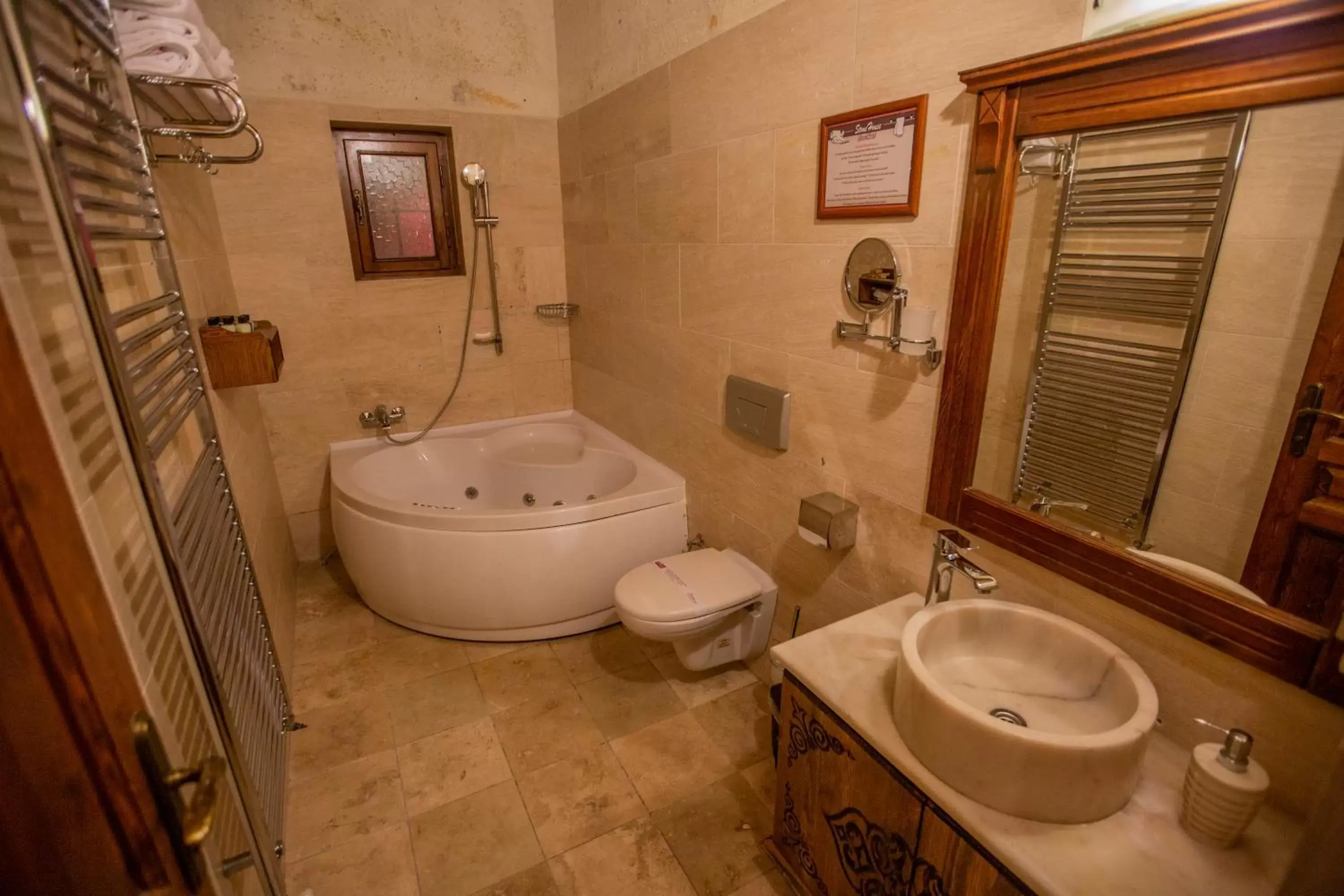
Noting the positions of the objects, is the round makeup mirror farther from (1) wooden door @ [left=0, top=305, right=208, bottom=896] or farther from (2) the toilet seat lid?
(1) wooden door @ [left=0, top=305, right=208, bottom=896]

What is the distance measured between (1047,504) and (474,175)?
2650mm

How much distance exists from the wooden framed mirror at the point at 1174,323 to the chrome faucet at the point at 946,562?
58mm

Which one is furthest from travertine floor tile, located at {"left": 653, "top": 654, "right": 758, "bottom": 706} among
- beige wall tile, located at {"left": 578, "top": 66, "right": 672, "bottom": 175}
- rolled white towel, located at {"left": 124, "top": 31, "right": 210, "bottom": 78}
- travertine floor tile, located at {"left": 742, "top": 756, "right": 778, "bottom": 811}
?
rolled white towel, located at {"left": 124, "top": 31, "right": 210, "bottom": 78}

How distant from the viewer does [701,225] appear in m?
2.12

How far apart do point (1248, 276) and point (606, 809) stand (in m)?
1.82

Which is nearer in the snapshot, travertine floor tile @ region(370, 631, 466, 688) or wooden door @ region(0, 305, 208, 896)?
wooden door @ region(0, 305, 208, 896)

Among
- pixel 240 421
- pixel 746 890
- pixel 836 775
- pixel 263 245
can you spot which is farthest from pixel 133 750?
pixel 263 245

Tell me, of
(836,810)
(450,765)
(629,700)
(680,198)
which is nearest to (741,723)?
(629,700)

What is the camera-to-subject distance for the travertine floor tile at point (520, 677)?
7.07 ft

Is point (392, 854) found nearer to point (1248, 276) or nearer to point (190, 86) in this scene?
point (190, 86)

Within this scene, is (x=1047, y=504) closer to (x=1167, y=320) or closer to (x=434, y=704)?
(x=1167, y=320)

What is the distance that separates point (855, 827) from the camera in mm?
1236

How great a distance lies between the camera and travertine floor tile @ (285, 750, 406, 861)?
1650 millimetres

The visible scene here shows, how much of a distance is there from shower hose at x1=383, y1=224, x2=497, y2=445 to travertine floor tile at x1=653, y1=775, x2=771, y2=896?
2.09 m
